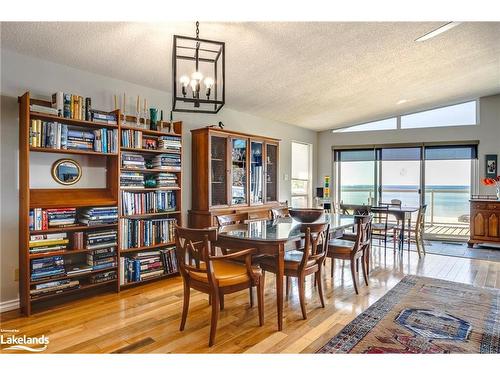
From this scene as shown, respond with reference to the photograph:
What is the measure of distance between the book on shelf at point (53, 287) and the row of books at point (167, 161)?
150 centimetres

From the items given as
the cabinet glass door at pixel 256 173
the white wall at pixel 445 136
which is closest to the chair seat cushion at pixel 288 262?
A: the cabinet glass door at pixel 256 173

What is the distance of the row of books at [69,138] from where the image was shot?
2811 millimetres

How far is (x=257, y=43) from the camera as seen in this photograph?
3.06 m

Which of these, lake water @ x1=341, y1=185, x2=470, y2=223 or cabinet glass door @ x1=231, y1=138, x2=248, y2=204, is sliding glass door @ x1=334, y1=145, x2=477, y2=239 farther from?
cabinet glass door @ x1=231, y1=138, x2=248, y2=204

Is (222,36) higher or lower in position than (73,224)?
higher

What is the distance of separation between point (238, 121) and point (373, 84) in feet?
7.05

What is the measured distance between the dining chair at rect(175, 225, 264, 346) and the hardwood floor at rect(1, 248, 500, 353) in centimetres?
16

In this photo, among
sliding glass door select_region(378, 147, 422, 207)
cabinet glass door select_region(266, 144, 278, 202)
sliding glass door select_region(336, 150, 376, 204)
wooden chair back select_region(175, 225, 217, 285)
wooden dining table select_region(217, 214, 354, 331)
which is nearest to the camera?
wooden chair back select_region(175, 225, 217, 285)

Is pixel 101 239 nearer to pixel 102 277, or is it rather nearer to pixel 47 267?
pixel 102 277

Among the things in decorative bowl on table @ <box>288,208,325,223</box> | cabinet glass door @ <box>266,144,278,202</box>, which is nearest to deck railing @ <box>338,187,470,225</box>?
cabinet glass door @ <box>266,144,278,202</box>

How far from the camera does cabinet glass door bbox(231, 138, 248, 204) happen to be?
178 inches
